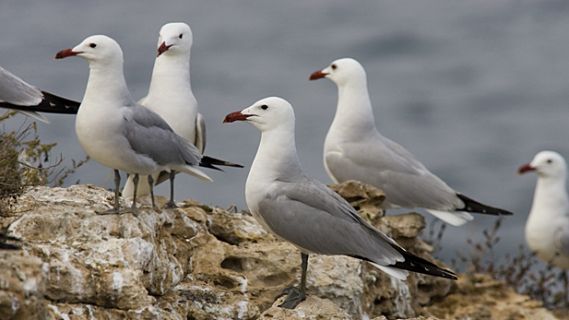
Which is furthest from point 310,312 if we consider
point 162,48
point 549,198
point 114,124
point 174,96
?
point 549,198

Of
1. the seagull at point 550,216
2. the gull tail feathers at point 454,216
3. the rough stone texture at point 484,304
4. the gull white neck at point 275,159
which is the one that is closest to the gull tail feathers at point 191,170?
the gull white neck at point 275,159

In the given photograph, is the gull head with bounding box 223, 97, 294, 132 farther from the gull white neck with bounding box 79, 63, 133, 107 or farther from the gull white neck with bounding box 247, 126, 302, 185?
the gull white neck with bounding box 79, 63, 133, 107

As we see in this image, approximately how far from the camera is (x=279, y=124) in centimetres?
755

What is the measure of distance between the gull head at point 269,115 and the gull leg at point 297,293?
2.74 feet

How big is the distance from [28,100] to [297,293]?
2.15 metres

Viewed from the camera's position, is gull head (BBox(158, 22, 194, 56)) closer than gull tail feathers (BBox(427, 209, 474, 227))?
Yes

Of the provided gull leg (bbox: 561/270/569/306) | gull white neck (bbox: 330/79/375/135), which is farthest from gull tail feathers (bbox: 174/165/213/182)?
gull leg (bbox: 561/270/569/306)

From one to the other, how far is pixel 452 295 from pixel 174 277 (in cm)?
363

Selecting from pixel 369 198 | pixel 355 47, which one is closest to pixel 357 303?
pixel 369 198

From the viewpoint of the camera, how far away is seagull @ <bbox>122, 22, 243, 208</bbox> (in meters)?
8.95

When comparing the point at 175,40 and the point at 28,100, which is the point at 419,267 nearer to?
the point at 28,100

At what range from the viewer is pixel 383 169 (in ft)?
35.8

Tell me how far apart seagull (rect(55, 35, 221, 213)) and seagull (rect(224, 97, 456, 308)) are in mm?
502

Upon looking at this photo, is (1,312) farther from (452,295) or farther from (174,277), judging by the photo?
(452,295)
